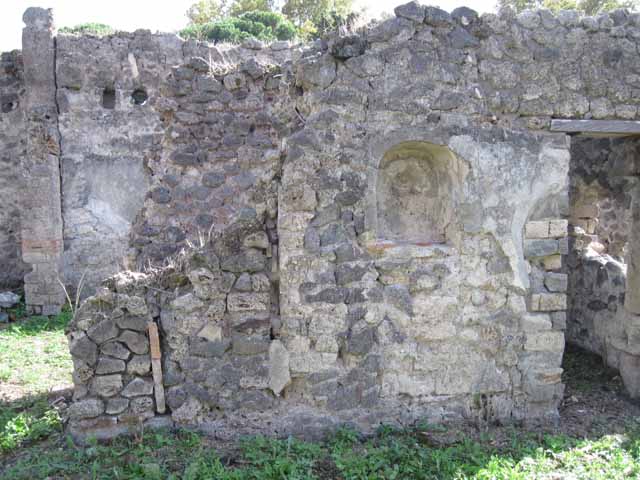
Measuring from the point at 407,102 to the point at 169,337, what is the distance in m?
2.44

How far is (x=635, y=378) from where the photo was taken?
5.24 meters

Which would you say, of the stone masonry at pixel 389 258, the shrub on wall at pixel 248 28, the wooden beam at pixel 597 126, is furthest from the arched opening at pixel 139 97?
the shrub on wall at pixel 248 28

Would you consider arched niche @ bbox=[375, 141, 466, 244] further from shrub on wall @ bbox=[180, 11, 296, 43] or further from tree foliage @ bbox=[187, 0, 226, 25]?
tree foliage @ bbox=[187, 0, 226, 25]

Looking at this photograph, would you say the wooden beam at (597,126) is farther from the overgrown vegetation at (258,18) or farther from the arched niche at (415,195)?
the overgrown vegetation at (258,18)

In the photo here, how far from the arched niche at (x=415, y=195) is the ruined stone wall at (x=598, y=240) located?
2211 mm

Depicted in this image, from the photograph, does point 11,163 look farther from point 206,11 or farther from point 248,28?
point 206,11

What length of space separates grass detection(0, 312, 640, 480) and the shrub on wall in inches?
658

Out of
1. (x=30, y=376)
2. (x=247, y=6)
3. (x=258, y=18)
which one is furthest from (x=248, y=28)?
(x=30, y=376)

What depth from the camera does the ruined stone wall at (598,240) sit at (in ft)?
19.4

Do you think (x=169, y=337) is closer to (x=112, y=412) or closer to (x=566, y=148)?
(x=112, y=412)

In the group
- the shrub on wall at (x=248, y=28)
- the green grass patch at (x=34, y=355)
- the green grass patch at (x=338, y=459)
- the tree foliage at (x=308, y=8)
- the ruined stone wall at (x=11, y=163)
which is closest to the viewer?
the green grass patch at (x=338, y=459)

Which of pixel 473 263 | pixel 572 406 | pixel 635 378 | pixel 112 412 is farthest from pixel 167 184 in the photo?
pixel 635 378

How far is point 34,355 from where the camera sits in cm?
657

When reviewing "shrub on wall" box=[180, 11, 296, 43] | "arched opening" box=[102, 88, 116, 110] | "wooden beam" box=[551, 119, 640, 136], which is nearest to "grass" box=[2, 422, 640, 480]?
"wooden beam" box=[551, 119, 640, 136]
